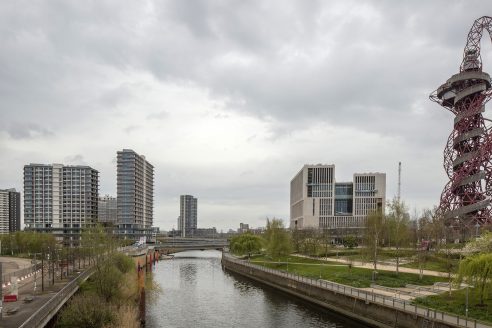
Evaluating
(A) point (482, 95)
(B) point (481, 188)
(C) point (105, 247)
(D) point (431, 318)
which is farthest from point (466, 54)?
(C) point (105, 247)

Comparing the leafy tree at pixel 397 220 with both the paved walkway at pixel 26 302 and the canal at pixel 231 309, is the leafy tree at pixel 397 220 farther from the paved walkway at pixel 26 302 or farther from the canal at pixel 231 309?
the paved walkway at pixel 26 302

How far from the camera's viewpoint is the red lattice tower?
102 meters

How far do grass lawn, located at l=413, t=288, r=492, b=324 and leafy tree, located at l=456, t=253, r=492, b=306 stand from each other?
5.06ft

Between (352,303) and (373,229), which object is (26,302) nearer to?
(352,303)

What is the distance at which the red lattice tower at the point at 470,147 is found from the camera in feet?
334

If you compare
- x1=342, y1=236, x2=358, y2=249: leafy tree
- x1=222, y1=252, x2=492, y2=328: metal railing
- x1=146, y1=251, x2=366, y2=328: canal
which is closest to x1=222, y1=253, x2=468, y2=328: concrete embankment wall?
x1=222, y1=252, x2=492, y2=328: metal railing

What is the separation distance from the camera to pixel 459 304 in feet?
136

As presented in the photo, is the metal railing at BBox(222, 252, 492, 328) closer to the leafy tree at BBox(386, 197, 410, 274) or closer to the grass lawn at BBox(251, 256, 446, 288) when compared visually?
the grass lawn at BBox(251, 256, 446, 288)

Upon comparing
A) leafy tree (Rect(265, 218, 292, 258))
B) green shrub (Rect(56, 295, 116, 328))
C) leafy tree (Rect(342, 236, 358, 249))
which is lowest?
leafy tree (Rect(342, 236, 358, 249))

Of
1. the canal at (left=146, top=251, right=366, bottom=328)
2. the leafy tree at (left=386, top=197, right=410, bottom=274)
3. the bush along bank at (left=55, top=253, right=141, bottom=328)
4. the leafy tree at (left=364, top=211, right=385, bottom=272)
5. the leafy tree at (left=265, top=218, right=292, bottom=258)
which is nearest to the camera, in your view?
the bush along bank at (left=55, top=253, right=141, bottom=328)

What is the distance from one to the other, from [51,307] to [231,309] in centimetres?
2633

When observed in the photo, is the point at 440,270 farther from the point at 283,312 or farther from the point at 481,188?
the point at 481,188

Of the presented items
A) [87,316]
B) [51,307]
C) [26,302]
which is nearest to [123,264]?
[26,302]

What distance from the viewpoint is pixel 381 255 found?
8881 centimetres
